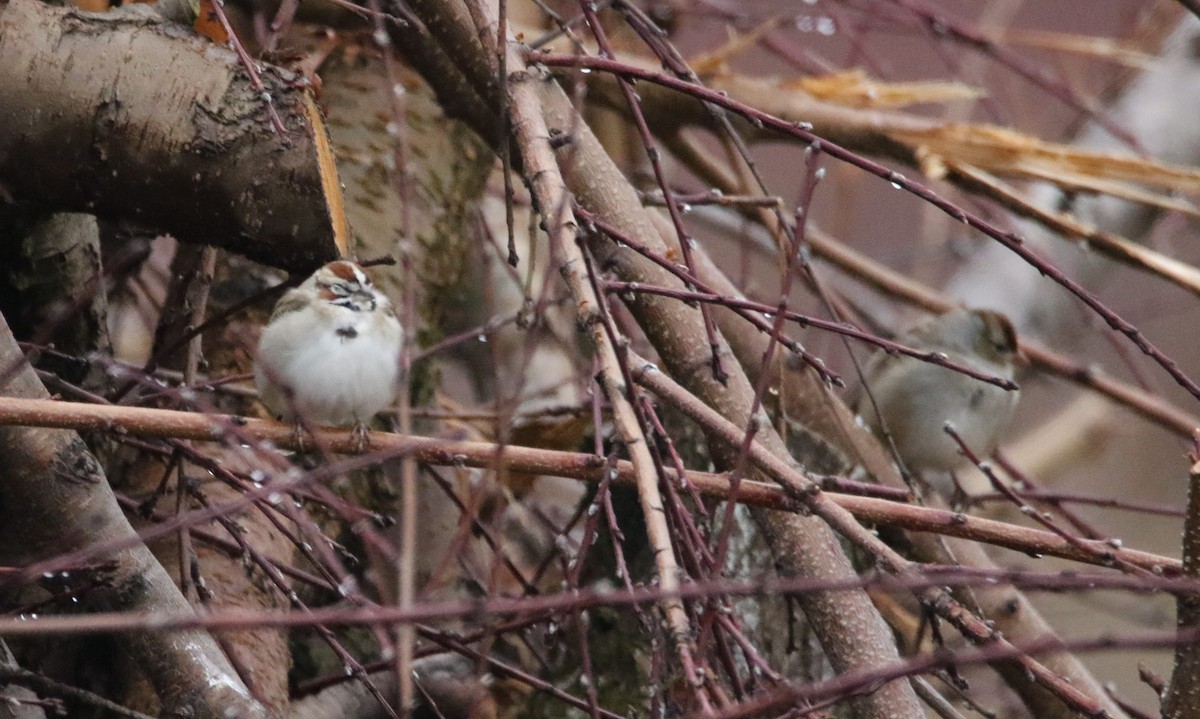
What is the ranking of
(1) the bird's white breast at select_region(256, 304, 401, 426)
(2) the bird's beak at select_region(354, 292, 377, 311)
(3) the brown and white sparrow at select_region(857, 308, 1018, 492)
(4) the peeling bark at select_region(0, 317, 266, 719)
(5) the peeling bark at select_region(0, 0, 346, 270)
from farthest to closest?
(3) the brown and white sparrow at select_region(857, 308, 1018, 492) → (2) the bird's beak at select_region(354, 292, 377, 311) → (1) the bird's white breast at select_region(256, 304, 401, 426) → (5) the peeling bark at select_region(0, 0, 346, 270) → (4) the peeling bark at select_region(0, 317, 266, 719)

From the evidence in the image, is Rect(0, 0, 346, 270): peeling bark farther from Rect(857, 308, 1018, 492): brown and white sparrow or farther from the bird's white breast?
Rect(857, 308, 1018, 492): brown and white sparrow

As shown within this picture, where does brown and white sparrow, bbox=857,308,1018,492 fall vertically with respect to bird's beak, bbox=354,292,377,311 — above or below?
above

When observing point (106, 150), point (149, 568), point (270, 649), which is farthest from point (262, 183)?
point (270, 649)

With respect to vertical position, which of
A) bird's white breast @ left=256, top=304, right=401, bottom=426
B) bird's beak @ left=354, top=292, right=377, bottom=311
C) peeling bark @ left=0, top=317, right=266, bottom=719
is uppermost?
bird's beak @ left=354, top=292, right=377, bottom=311

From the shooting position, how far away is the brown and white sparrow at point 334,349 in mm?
2164

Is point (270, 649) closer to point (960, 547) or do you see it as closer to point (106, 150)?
point (106, 150)

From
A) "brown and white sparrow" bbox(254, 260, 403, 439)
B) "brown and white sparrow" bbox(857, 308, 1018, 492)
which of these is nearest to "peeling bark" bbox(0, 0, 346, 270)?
"brown and white sparrow" bbox(254, 260, 403, 439)

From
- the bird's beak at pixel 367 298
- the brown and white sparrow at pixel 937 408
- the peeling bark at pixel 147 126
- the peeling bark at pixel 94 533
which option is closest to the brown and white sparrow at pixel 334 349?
the bird's beak at pixel 367 298

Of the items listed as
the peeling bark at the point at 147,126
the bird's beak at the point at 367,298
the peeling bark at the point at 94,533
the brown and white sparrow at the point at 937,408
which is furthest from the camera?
the brown and white sparrow at the point at 937,408

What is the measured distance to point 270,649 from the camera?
2.18 metres

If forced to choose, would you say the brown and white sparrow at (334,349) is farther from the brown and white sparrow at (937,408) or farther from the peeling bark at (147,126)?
the brown and white sparrow at (937,408)

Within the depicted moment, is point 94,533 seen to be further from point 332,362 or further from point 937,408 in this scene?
point 937,408

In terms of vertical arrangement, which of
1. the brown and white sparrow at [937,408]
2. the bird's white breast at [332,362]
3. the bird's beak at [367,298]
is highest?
the brown and white sparrow at [937,408]

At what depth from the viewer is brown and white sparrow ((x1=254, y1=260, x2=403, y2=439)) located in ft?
7.10
